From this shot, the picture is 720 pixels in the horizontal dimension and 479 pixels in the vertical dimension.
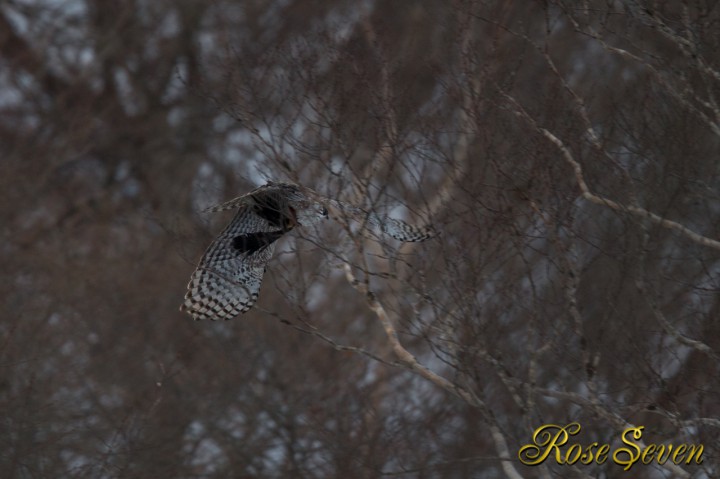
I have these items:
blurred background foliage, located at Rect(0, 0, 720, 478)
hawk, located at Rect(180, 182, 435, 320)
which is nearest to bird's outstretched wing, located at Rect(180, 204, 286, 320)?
hawk, located at Rect(180, 182, 435, 320)

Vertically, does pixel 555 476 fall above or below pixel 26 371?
below

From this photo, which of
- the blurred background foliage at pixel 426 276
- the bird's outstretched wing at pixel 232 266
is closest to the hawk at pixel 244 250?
the bird's outstretched wing at pixel 232 266

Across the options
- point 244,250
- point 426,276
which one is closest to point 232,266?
point 244,250

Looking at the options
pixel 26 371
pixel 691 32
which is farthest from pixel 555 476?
pixel 26 371

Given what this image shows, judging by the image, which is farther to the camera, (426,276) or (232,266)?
(232,266)

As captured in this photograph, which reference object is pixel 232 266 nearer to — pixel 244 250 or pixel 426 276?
pixel 244 250

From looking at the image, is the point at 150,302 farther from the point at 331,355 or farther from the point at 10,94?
the point at 10,94

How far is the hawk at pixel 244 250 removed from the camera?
27.0ft

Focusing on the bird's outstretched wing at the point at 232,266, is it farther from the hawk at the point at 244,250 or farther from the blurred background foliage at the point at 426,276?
the blurred background foliage at the point at 426,276

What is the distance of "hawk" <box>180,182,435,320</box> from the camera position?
324 inches

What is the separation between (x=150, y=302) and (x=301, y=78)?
22.8 feet

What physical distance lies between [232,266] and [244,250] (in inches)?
5.4

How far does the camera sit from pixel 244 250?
8641 mm

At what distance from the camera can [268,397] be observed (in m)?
12.1
